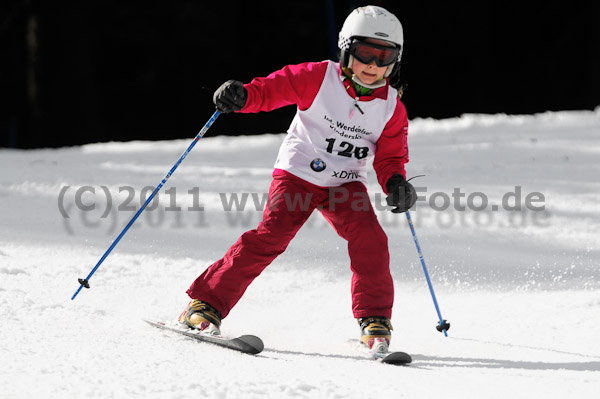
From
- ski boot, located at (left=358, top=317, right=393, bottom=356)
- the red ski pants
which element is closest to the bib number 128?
the red ski pants

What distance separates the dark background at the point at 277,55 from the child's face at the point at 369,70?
36.2 ft

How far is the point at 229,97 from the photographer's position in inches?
112

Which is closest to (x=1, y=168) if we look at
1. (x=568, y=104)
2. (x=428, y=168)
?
(x=428, y=168)

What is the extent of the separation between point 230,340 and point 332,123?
0.93 metres

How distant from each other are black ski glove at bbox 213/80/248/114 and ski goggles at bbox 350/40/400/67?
0.47 metres

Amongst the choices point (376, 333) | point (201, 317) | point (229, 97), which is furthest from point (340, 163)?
point (201, 317)

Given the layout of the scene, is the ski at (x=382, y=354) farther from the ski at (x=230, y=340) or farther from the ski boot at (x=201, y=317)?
the ski boot at (x=201, y=317)

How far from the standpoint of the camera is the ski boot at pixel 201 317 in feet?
9.31

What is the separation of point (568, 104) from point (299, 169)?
12332mm

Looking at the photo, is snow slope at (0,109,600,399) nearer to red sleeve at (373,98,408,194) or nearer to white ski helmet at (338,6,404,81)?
red sleeve at (373,98,408,194)

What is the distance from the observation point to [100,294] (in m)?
3.28

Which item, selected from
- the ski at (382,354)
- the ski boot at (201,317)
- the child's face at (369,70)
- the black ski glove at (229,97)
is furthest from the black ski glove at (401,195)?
the ski boot at (201,317)

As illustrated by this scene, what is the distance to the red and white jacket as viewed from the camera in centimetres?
300

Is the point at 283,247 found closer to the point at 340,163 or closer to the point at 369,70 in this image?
the point at 340,163
